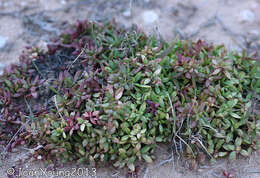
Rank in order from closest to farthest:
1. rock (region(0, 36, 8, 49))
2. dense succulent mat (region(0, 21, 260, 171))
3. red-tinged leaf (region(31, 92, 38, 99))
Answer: dense succulent mat (region(0, 21, 260, 171)), red-tinged leaf (region(31, 92, 38, 99)), rock (region(0, 36, 8, 49))

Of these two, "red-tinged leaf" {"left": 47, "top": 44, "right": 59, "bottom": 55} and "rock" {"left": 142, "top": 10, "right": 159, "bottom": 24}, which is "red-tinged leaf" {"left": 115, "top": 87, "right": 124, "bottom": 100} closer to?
"red-tinged leaf" {"left": 47, "top": 44, "right": 59, "bottom": 55}

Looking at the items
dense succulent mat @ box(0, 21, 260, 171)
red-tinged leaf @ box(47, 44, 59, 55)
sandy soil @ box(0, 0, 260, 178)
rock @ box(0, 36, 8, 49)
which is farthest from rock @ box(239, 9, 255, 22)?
rock @ box(0, 36, 8, 49)

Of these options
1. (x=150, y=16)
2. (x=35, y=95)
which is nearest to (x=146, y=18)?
(x=150, y=16)

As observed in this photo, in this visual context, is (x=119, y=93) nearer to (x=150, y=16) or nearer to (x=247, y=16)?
(x=150, y=16)

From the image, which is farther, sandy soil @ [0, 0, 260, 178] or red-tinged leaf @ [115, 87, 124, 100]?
sandy soil @ [0, 0, 260, 178]

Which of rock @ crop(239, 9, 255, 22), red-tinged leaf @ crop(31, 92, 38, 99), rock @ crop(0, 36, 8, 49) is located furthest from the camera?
rock @ crop(239, 9, 255, 22)

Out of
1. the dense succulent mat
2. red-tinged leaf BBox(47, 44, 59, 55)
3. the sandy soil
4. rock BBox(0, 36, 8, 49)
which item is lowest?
the dense succulent mat

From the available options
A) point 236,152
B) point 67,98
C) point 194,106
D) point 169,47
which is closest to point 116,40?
point 169,47
